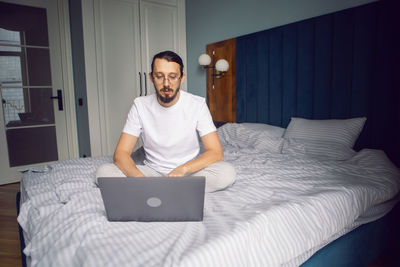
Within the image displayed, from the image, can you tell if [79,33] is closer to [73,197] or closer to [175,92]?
[175,92]

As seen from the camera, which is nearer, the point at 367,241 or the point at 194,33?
the point at 367,241

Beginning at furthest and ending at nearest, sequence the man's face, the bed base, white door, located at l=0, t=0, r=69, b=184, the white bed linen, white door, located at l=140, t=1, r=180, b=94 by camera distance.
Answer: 1. white door, located at l=140, t=1, r=180, b=94
2. white door, located at l=0, t=0, r=69, b=184
3. the man's face
4. the bed base
5. the white bed linen

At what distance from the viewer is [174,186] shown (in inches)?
35.4

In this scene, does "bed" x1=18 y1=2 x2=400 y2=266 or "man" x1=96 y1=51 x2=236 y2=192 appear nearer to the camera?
"bed" x1=18 y1=2 x2=400 y2=266

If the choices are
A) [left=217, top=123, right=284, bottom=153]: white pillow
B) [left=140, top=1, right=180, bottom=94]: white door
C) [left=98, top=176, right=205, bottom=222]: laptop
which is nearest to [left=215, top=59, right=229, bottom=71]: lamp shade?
[left=217, top=123, right=284, bottom=153]: white pillow

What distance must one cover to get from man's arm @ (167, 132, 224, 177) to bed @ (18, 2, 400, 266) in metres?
0.16

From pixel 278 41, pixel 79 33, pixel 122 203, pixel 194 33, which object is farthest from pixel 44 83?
pixel 122 203

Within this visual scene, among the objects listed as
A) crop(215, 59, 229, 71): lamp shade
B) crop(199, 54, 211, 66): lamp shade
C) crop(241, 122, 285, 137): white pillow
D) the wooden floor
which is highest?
crop(199, 54, 211, 66): lamp shade

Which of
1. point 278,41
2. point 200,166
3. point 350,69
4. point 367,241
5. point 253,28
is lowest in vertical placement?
point 367,241

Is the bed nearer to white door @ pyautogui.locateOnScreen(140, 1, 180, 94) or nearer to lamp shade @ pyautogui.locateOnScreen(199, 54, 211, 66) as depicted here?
lamp shade @ pyautogui.locateOnScreen(199, 54, 211, 66)

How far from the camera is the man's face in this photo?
1.48 m

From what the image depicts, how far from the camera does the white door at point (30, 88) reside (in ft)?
10.7

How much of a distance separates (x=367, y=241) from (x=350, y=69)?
137 centimetres

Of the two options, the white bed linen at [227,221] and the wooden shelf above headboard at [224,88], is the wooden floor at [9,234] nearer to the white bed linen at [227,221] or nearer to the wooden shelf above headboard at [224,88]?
the white bed linen at [227,221]
